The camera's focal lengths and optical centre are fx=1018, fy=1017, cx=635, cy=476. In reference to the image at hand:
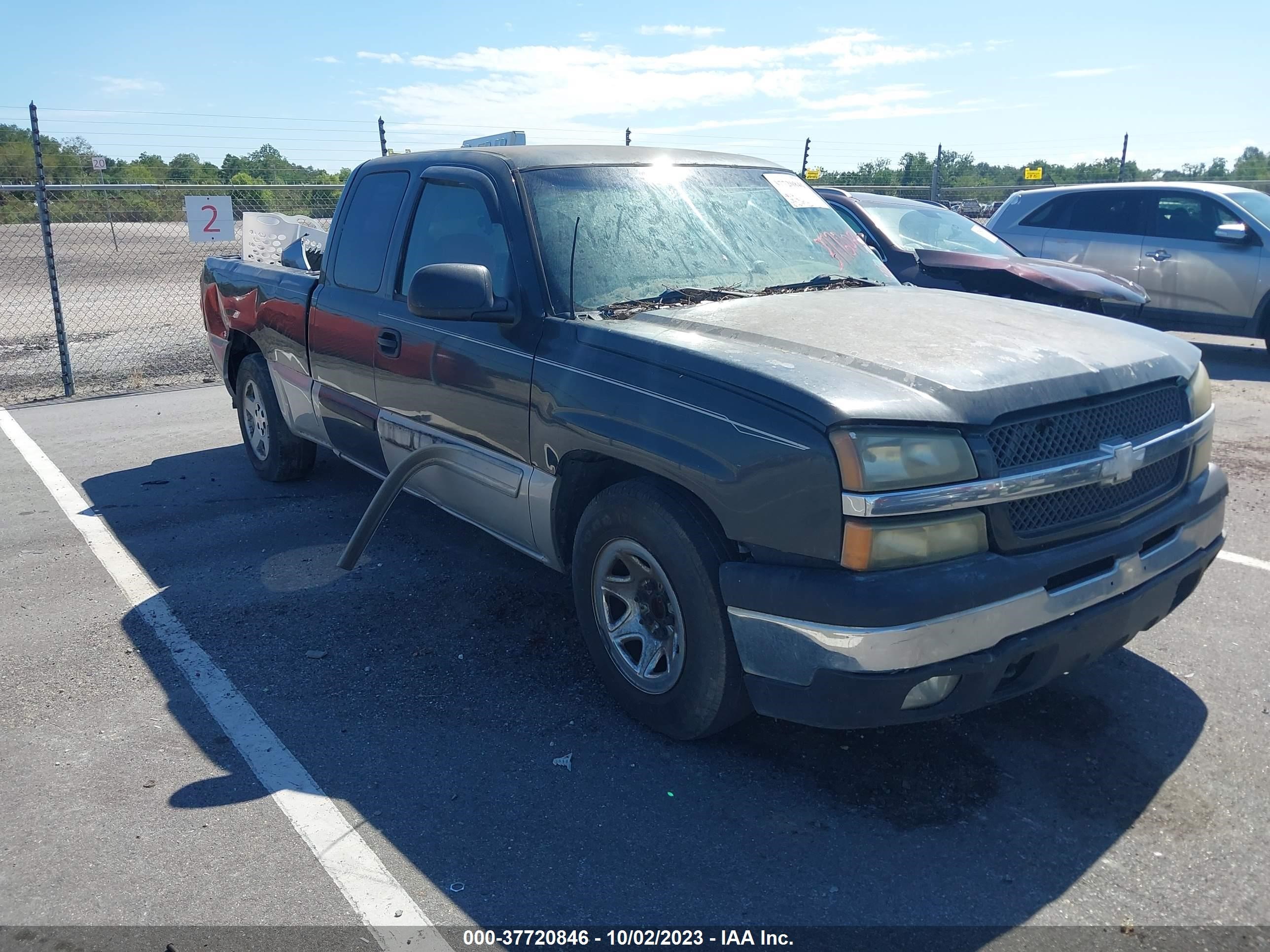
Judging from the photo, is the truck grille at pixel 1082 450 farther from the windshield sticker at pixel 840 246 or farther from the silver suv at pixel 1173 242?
the silver suv at pixel 1173 242

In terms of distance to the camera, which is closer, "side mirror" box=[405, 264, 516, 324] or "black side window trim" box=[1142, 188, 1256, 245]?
"side mirror" box=[405, 264, 516, 324]

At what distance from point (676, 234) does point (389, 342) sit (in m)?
1.39

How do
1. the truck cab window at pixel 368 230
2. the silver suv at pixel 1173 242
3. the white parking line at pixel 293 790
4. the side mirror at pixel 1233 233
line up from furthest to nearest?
1. the silver suv at pixel 1173 242
2. the side mirror at pixel 1233 233
3. the truck cab window at pixel 368 230
4. the white parking line at pixel 293 790

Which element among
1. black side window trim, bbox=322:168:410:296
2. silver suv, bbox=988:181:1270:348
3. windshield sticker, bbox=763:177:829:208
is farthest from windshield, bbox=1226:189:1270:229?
black side window trim, bbox=322:168:410:296

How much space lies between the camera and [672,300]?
3.82 m

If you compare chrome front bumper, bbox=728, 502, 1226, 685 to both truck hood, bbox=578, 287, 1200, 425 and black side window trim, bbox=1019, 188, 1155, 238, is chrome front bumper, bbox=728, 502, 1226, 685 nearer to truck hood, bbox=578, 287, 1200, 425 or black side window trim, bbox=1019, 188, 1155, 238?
truck hood, bbox=578, 287, 1200, 425

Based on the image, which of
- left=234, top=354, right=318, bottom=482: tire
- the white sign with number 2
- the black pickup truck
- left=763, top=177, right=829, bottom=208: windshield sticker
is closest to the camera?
the black pickup truck

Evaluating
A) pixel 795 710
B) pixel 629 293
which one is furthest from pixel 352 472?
pixel 795 710

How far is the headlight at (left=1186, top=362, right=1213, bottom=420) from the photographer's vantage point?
3.47 meters

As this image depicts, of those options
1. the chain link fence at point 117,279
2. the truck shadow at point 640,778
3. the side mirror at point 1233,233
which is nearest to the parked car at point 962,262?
the side mirror at point 1233,233

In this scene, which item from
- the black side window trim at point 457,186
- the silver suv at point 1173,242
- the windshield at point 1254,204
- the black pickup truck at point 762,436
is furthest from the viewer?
the windshield at point 1254,204

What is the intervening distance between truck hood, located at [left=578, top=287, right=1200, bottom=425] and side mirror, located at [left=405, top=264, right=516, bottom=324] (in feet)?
1.17

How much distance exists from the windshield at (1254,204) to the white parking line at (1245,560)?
670 centimetres

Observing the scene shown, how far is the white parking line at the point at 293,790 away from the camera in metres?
2.64
